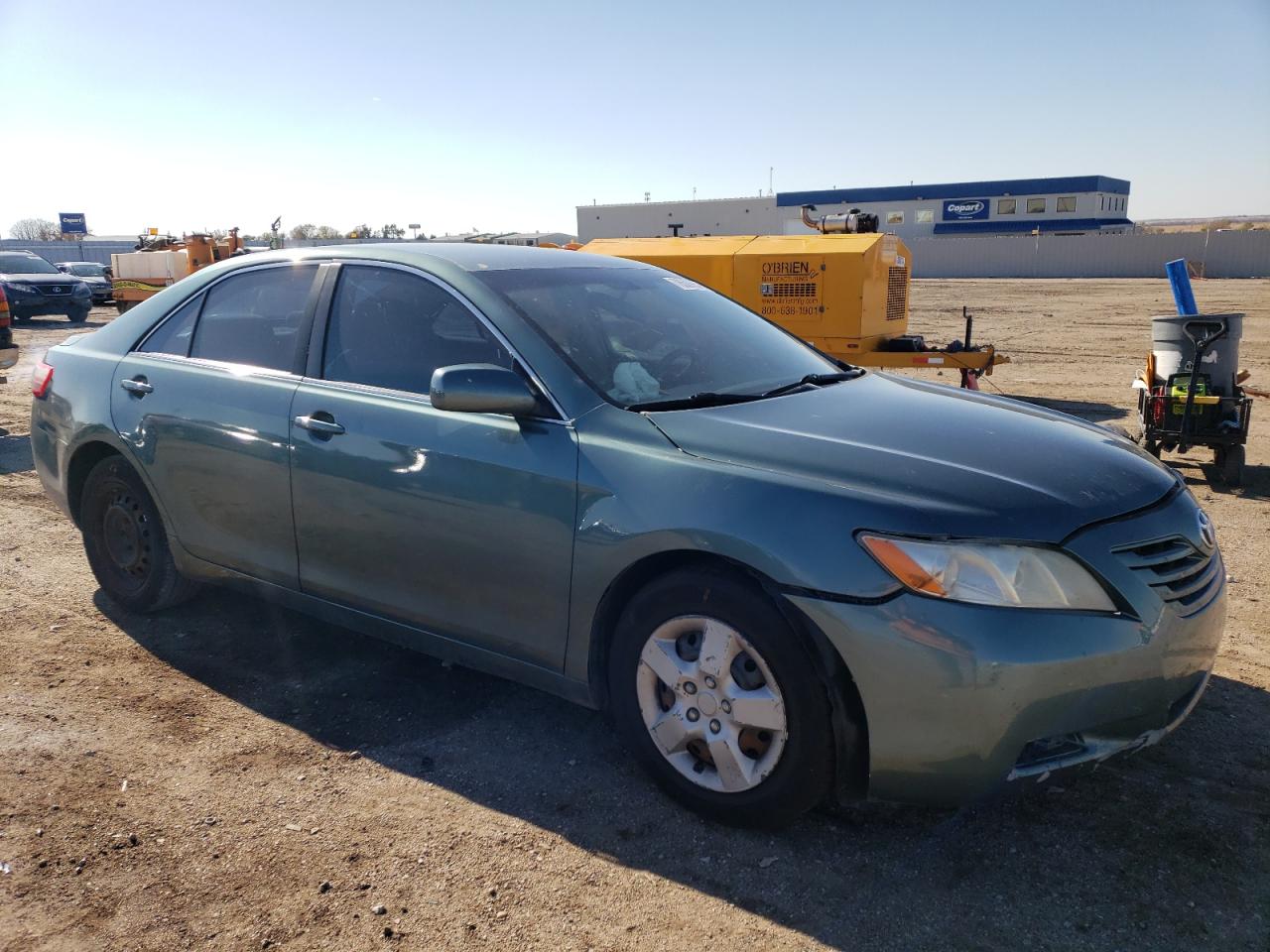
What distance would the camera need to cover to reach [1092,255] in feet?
149

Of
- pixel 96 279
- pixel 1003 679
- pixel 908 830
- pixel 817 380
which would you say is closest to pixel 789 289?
pixel 817 380

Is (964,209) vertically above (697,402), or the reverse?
(964,209)

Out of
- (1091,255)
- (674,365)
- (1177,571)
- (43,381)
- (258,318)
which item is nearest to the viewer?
(1177,571)

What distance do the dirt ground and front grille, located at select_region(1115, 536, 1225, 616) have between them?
562 mm

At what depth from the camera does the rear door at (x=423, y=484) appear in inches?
118

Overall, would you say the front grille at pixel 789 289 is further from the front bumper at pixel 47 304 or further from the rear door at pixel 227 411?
the front bumper at pixel 47 304

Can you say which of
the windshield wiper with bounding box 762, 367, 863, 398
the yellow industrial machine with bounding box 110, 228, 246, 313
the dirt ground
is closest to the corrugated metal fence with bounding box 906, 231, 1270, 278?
the yellow industrial machine with bounding box 110, 228, 246, 313

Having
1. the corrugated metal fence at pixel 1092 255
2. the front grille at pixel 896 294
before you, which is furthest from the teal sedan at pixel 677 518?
the corrugated metal fence at pixel 1092 255

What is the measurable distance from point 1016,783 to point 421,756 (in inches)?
73.6

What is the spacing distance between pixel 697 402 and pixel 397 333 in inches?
45.7

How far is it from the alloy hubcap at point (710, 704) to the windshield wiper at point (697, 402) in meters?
0.70

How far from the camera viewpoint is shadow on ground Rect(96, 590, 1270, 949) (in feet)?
8.03

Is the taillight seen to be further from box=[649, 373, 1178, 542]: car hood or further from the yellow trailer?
the yellow trailer

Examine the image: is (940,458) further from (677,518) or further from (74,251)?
(74,251)
